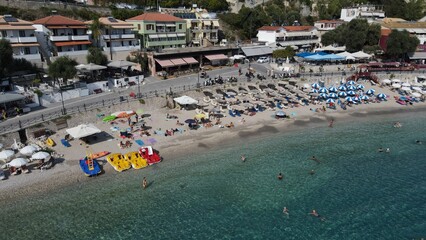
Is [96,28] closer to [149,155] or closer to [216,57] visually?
[216,57]

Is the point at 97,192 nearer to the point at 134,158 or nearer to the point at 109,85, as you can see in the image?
the point at 134,158

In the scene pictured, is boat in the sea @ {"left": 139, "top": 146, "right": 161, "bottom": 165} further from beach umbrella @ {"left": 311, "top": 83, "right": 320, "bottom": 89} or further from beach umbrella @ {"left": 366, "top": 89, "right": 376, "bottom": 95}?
beach umbrella @ {"left": 366, "top": 89, "right": 376, "bottom": 95}

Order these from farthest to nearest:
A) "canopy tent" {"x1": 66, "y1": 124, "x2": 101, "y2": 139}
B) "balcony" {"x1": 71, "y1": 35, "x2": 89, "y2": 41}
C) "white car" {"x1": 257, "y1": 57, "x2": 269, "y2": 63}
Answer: "white car" {"x1": 257, "y1": 57, "x2": 269, "y2": 63}
"balcony" {"x1": 71, "y1": 35, "x2": 89, "y2": 41}
"canopy tent" {"x1": 66, "y1": 124, "x2": 101, "y2": 139}

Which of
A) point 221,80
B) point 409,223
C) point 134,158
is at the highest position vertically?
point 221,80

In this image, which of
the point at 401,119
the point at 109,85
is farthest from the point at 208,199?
the point at 401,119

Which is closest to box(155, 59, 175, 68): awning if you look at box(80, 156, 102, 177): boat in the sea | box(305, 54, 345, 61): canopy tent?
box(80, 156, 102, 177): boat in the sea

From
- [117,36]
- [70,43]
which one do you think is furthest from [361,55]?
[70,43]
